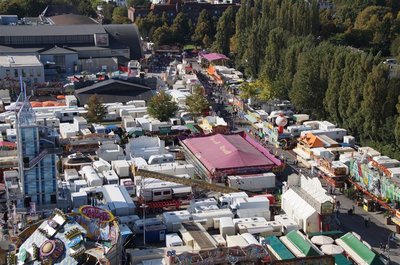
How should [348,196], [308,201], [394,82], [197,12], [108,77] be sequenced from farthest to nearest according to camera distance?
[197,12], [108,77], [394,82], [348,196], [308,201]

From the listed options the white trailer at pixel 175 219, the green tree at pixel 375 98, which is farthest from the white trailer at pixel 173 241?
the green tree at pixel 375 98

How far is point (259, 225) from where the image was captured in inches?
637

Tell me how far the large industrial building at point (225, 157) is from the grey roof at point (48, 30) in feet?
58.2

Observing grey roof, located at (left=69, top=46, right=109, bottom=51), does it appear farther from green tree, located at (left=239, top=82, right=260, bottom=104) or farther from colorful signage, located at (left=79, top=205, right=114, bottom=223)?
colorful signage, located at (left=79, top=205, right=114, bottom=223)

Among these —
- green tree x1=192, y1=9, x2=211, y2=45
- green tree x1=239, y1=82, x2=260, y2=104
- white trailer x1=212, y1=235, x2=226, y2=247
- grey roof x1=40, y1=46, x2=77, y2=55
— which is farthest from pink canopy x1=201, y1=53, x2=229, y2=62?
white trailer x1=212, y1=235, x2=226, y2=247

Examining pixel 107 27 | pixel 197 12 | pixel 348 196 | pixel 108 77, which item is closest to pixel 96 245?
pixel 348 196

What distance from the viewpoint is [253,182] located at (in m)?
19.5

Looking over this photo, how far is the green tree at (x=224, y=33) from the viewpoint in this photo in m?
40.2

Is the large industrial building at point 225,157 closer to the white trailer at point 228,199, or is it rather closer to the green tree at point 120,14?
the white trailer at point 228,199

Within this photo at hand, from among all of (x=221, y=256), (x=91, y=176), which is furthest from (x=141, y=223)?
(x=91, y=176)

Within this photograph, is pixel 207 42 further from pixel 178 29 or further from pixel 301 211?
pixel 301 211

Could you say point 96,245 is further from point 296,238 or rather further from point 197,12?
point 197,12

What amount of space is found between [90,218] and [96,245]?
718 millimetres

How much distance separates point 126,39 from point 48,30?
4721 mm
